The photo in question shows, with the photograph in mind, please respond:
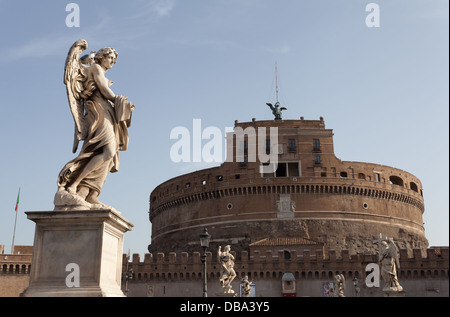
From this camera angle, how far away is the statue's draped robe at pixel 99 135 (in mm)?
4898

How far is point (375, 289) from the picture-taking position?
40.5 metres

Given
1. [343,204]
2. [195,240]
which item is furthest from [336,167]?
[195,240]

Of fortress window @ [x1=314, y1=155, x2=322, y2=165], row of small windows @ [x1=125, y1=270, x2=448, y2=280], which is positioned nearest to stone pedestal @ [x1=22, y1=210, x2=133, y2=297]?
row of small windows @ [x1=125, y1=270, x2=448, y2=280]

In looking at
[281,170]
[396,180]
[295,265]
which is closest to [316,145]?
[281,170]

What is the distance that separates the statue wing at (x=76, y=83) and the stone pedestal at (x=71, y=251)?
95 centimetres

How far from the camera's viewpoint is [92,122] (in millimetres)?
5086

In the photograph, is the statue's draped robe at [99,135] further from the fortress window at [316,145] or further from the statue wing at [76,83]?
the fortress window at [316,145]

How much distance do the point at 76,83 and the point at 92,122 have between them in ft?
1.55

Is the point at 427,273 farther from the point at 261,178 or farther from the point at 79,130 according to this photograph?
the point at 79,130

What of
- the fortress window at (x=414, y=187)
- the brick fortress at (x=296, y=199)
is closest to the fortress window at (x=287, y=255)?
the brick fortress at (x=296, y=199)

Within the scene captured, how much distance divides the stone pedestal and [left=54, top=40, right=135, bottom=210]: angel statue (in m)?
0.28

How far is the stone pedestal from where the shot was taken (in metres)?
4.37

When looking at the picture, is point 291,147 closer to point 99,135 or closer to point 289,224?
point 289,224
